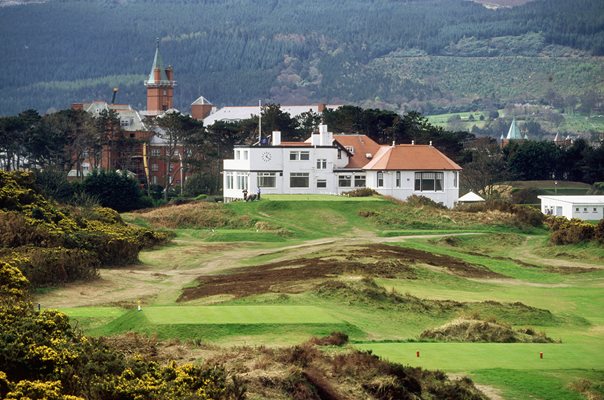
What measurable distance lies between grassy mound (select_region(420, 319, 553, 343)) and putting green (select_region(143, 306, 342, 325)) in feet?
8.50

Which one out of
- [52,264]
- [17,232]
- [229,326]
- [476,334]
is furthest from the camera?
[17,232]

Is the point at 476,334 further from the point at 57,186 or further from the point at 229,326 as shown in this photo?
the point at 57,186

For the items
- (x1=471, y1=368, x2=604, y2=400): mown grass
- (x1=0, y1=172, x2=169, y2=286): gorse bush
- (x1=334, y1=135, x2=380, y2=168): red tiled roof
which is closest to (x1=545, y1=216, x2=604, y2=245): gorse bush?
(x1=0, y1=172, x2=169, y2=286): gorse bush

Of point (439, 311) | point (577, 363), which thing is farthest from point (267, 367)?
point (439, 311)

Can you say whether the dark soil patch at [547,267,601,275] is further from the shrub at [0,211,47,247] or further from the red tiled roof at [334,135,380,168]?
the red tiled roof at [334,135,380,168]

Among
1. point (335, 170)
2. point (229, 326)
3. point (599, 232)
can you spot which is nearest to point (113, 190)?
point (335, 170)

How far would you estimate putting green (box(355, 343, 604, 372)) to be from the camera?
31438 millimetres

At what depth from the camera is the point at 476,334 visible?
Result: 119ft

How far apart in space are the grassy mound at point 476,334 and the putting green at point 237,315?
8.50 feet

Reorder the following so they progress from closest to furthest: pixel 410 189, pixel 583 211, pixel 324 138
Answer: pixel 583 211, pixel 410 189, pixel 324 138

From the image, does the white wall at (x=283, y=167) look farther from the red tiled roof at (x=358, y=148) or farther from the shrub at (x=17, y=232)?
the shrub at (x=17, y=232)

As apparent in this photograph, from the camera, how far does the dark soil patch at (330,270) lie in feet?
153

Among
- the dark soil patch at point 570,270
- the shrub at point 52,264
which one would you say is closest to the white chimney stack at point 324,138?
the dark soil patch at point 570,270

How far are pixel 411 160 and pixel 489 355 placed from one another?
58.8 m
